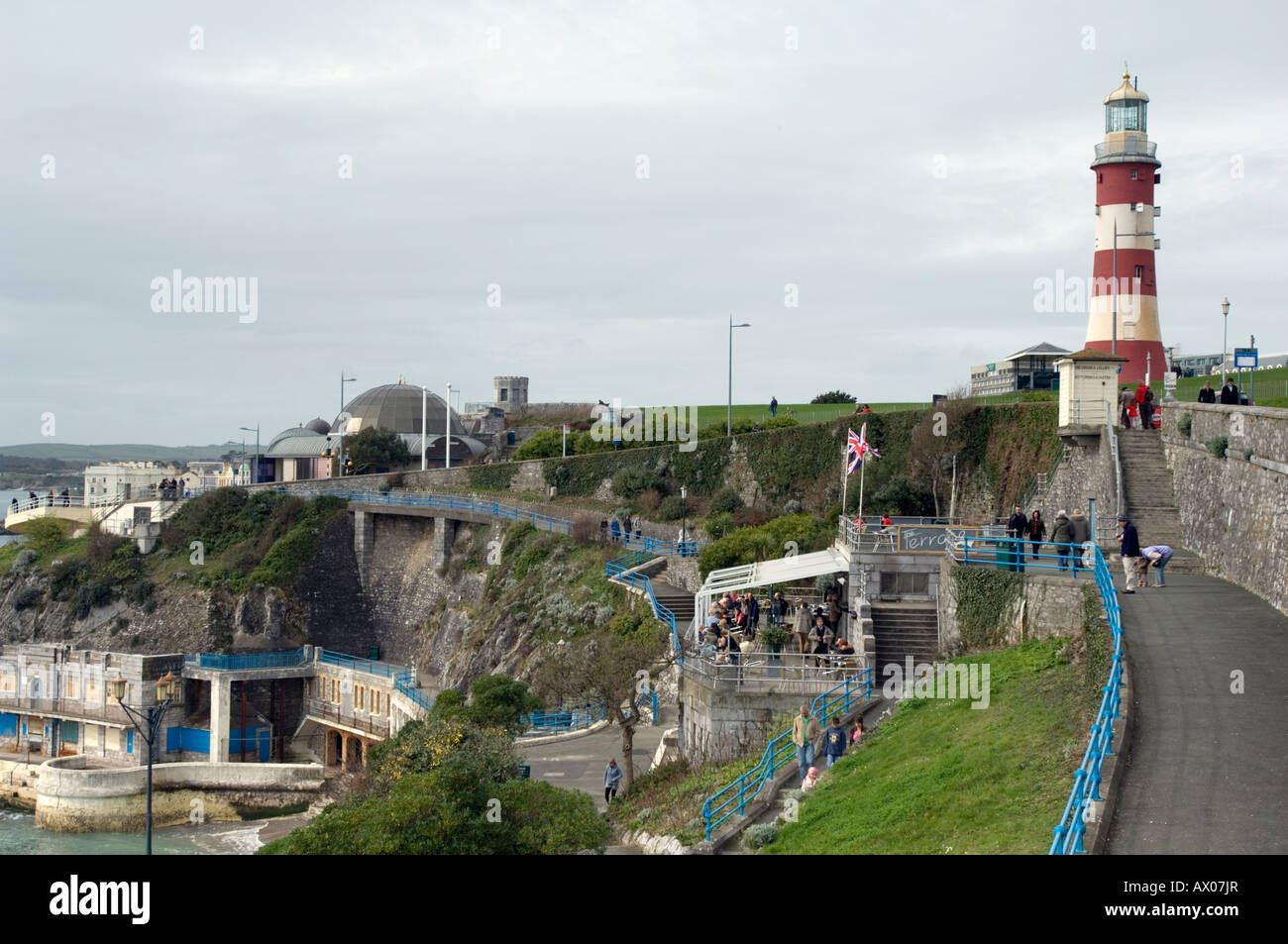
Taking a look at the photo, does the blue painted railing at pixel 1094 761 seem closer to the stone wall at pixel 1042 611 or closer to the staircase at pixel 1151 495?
the stone wall at pixel 1042 611

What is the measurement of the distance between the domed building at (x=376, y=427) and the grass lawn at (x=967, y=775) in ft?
209

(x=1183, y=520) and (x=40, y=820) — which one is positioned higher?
(x=1183, y=520)

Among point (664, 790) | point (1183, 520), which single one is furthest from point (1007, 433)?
point (664, 790)

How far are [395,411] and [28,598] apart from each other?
94.4 feet

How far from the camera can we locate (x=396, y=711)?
A: 47.5 m

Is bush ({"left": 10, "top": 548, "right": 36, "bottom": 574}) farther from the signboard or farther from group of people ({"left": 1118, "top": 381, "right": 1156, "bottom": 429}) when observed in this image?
the signboard

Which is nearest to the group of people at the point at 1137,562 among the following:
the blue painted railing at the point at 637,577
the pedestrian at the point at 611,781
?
the pedestrian at the point at 611,781

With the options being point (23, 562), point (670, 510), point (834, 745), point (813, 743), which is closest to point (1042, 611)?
point (813, 743)

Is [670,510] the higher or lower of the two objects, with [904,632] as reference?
higher

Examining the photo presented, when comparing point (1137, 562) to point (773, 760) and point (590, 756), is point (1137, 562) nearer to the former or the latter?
point (773, 760)

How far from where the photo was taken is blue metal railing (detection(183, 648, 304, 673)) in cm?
5247

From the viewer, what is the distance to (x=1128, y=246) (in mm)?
42438

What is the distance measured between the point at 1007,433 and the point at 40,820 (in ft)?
114
